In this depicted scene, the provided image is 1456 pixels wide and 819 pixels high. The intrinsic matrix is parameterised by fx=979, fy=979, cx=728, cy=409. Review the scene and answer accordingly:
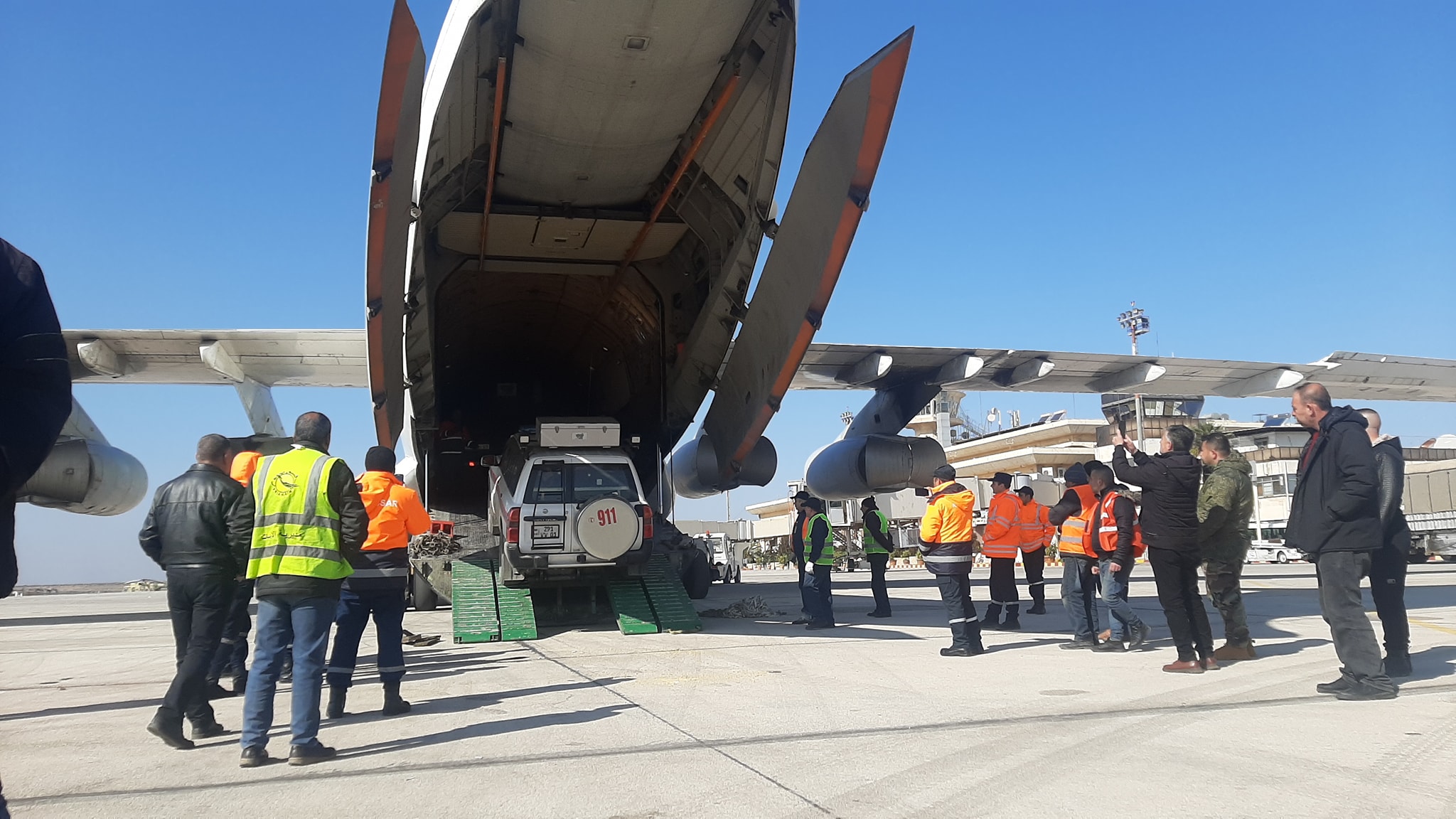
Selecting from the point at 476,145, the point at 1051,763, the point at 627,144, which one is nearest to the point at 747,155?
the point at 627,144

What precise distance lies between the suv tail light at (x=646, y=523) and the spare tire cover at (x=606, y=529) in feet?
0.83

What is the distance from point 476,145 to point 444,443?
623 cm

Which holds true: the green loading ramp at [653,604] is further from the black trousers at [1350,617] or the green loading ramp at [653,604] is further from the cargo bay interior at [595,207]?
the black trousers at [1350,617]

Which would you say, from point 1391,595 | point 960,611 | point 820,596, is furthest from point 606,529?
point 1391,595

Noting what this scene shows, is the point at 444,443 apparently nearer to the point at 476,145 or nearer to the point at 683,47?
the point at 476,145

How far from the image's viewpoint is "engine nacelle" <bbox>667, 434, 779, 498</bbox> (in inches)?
487

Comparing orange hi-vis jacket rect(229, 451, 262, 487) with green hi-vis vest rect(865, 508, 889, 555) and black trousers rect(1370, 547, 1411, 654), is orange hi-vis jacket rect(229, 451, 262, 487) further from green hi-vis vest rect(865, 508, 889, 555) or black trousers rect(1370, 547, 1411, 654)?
black trousers rect(1370, 547, 1411, 654)

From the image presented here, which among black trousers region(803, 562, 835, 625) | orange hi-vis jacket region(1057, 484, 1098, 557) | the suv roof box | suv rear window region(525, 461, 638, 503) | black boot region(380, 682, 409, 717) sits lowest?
black boot region(380, 682, 409, 717)

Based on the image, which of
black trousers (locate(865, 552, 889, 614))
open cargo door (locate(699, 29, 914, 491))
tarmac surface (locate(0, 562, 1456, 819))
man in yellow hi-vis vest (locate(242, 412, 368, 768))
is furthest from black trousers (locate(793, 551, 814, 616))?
man in yellow hi-vis vest (locate(242, 412, 368, 768))

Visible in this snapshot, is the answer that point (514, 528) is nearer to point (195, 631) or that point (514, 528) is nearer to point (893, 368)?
point (195, 631)

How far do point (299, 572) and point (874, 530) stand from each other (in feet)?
26.4

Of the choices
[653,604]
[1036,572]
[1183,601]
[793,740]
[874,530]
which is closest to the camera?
[793,740]

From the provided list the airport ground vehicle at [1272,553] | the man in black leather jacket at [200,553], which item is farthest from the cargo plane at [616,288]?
the airport ground vehicle at [1272,553]

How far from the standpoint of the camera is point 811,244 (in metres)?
8.74
